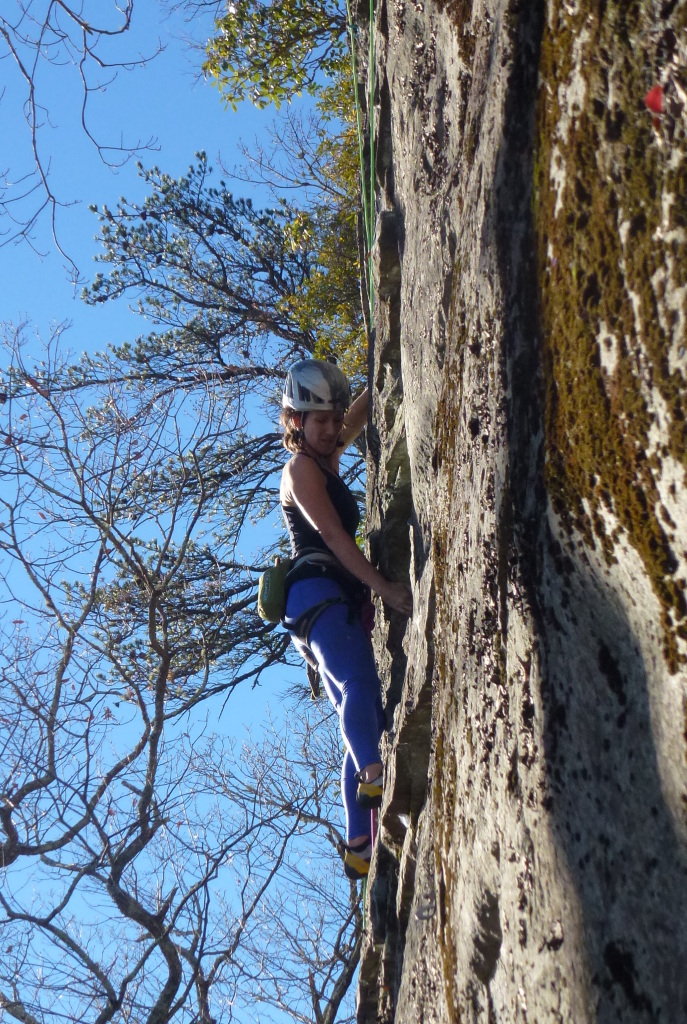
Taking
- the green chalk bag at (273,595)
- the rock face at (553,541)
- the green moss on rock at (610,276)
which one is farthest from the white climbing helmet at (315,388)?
the green moss on rock at (610,276)

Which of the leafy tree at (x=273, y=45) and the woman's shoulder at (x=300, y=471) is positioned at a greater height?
the leafy tree at (x=273, y=45)

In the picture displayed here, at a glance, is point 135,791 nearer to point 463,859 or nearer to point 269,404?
point 269,404

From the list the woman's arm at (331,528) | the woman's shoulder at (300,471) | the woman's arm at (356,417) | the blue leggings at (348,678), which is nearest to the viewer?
the blue leggings at (348,678)

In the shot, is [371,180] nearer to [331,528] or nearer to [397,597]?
[331,528]

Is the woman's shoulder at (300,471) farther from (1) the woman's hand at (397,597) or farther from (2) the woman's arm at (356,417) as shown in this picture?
(2) the woman's arm at (356,417)

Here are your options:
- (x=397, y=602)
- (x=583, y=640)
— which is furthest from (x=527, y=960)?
(x=397, y=602)

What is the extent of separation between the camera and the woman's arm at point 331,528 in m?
3.84

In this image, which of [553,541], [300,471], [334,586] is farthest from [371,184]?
[553,541]

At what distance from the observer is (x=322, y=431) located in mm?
4430

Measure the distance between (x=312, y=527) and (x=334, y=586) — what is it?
0.33 m

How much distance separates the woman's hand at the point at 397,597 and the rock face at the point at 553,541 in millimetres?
660

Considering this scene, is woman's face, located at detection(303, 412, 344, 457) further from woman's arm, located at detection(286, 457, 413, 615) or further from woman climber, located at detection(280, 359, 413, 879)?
woman's arm, located at detection(286, 457, 413, 615)

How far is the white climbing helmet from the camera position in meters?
4.40

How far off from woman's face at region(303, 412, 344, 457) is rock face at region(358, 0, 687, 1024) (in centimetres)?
131
